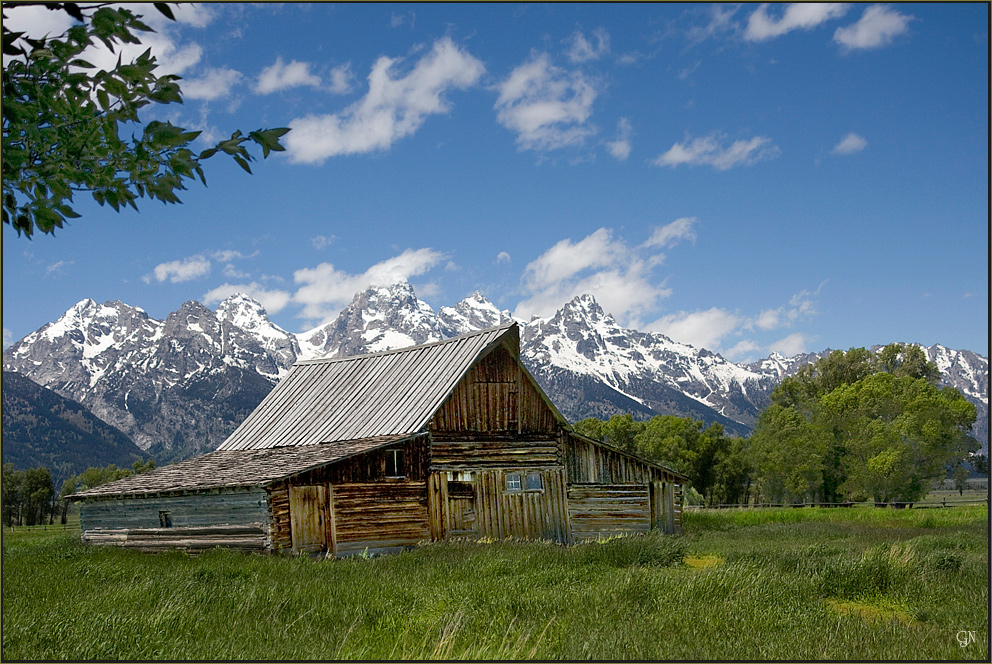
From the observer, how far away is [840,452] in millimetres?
67125

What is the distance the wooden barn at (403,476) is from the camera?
24406 mm

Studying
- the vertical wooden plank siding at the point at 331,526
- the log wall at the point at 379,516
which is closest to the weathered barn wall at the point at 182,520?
the vertical wooden plank siding at the point at 331,526

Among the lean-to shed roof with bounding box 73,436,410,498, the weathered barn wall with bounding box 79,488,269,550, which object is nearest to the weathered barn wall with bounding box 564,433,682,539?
A: the lean-to shed roof with bounding box 73,436,410,498

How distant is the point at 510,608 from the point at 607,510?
1986cm

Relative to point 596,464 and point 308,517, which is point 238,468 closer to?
point 308,517

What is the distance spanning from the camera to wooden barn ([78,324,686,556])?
2441 centimetres

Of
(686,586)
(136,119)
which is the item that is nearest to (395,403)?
(686,586)

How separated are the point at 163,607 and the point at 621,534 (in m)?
22.4

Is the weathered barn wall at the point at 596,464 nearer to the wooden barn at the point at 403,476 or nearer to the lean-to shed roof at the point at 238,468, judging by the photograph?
the wooden barn at the point at 403,476

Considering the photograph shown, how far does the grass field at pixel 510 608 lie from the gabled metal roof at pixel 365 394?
349 inches

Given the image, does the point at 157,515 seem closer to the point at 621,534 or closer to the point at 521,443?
the point at 521,443

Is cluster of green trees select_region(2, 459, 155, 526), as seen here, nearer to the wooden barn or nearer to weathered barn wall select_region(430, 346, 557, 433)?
the wooden barn

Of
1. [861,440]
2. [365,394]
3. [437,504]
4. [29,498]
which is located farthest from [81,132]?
[29,498]

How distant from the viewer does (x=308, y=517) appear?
2408cm
